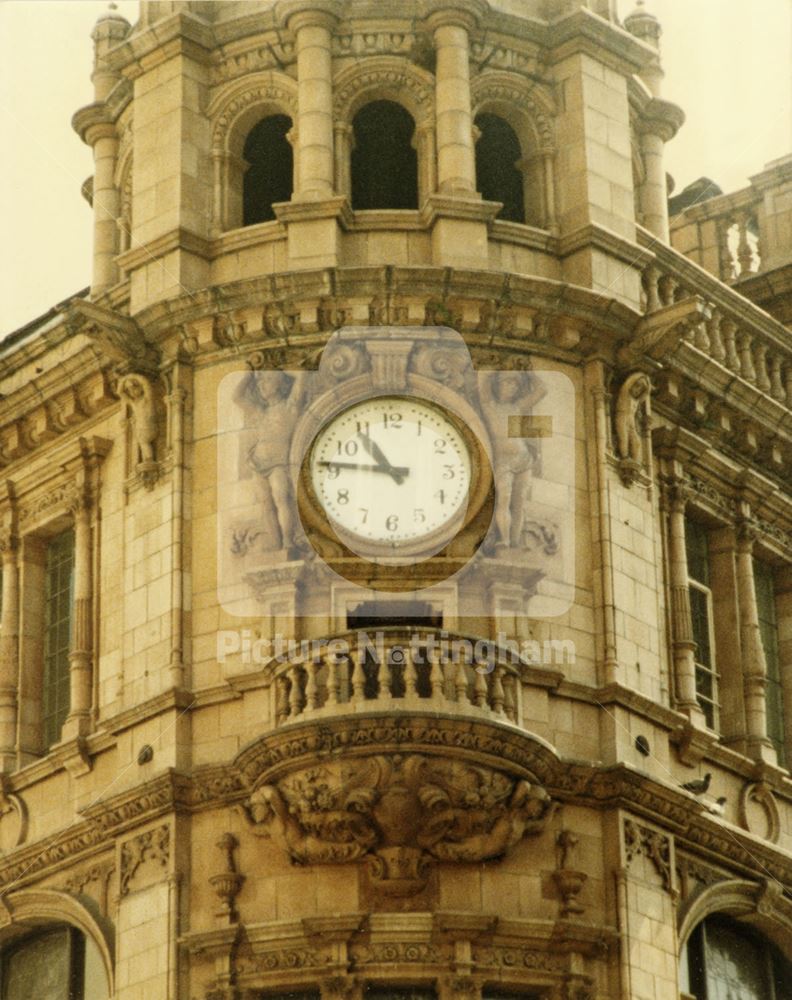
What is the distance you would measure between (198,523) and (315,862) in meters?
4.96

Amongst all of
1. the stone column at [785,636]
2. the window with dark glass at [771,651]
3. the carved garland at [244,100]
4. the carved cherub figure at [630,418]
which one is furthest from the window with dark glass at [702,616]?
the carved garland at [244,100]

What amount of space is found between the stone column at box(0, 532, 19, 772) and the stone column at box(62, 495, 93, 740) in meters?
1.26

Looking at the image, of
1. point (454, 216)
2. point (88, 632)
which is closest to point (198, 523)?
point (88, 632)

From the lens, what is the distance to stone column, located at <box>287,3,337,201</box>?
4434 centimetres

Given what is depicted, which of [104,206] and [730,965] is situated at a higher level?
[104,206]

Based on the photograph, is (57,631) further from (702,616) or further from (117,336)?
(702,616)

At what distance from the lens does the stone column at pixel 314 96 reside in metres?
44.3

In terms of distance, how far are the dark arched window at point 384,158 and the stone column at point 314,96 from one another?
0.84m

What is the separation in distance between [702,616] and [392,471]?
5.58m

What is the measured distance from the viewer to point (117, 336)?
1726 inches

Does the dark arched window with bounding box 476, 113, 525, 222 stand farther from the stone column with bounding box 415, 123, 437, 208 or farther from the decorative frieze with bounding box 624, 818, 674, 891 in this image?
the decorative frieze with bounding box 624, 818, 674, 891

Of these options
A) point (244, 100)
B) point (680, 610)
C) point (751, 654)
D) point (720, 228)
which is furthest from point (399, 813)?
point (720, 228)

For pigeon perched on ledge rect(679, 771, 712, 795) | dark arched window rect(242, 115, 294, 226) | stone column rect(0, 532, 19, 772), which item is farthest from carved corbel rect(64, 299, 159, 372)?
pigeon perched on ledge rect(679, 771, 712, 795)

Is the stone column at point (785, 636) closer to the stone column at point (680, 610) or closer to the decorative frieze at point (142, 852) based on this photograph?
the stone column at point (680, 610)
